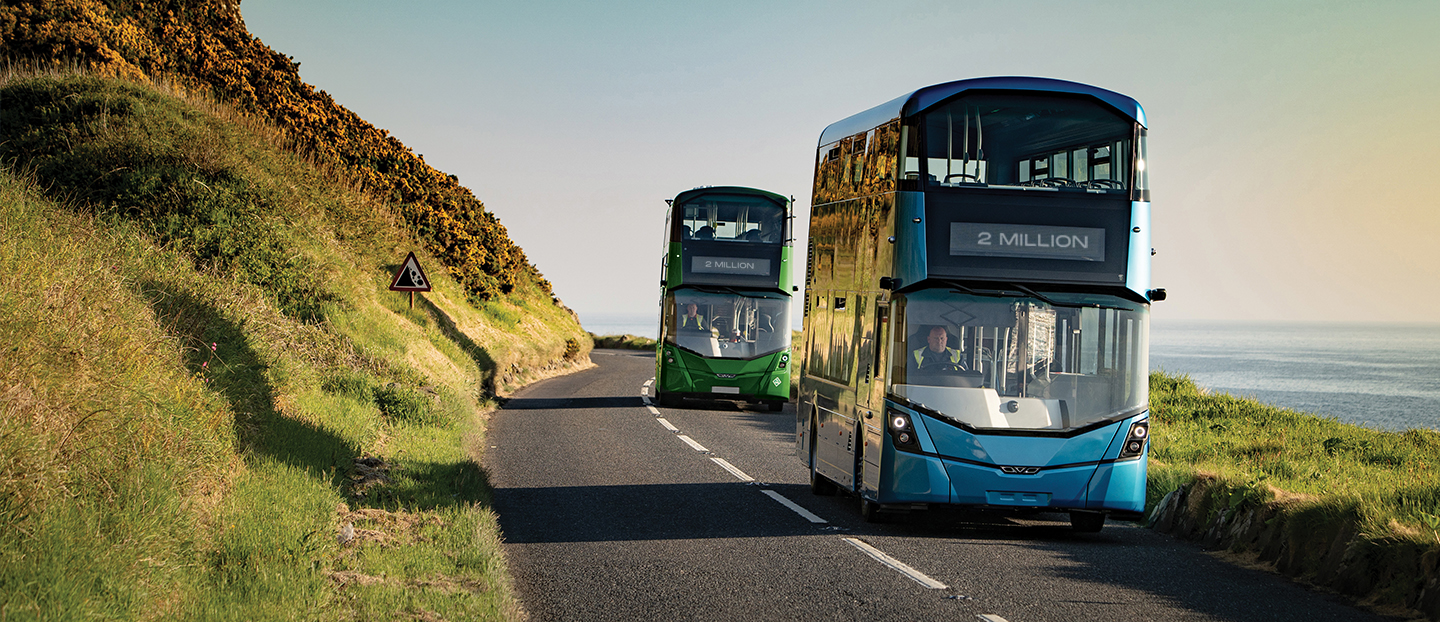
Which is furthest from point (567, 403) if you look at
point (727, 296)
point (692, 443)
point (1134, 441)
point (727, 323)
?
point (1134, 441)

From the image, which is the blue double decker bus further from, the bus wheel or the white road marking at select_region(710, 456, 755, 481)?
the white road marking at select_region(710, 456, 755, 481)

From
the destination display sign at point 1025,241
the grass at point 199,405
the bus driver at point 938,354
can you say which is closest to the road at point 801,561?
the grass at point 199,405

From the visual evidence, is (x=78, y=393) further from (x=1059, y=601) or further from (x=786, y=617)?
(x=1059, y=601)

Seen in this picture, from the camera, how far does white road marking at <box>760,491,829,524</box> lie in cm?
1170

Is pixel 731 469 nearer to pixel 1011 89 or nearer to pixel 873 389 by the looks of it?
pixel 873 389

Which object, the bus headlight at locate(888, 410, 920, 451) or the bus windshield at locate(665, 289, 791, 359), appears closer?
the bus headlight at locate(888, 410, 920, 451)

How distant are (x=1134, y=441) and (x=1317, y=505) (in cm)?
177

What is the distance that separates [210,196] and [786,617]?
629 inches

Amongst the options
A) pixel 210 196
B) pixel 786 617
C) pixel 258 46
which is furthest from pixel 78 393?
pixel 258 46

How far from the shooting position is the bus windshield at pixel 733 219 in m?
24.5

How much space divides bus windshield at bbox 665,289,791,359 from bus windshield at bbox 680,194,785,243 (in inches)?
50.0

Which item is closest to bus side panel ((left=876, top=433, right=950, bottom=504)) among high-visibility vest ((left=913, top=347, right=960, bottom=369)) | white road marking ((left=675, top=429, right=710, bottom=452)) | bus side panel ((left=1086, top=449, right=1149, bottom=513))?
high-visibility vest ((left=913, top=347, right=960, bottom=369))

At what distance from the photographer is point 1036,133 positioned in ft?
36.7

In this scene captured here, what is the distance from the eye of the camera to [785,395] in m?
26.0
